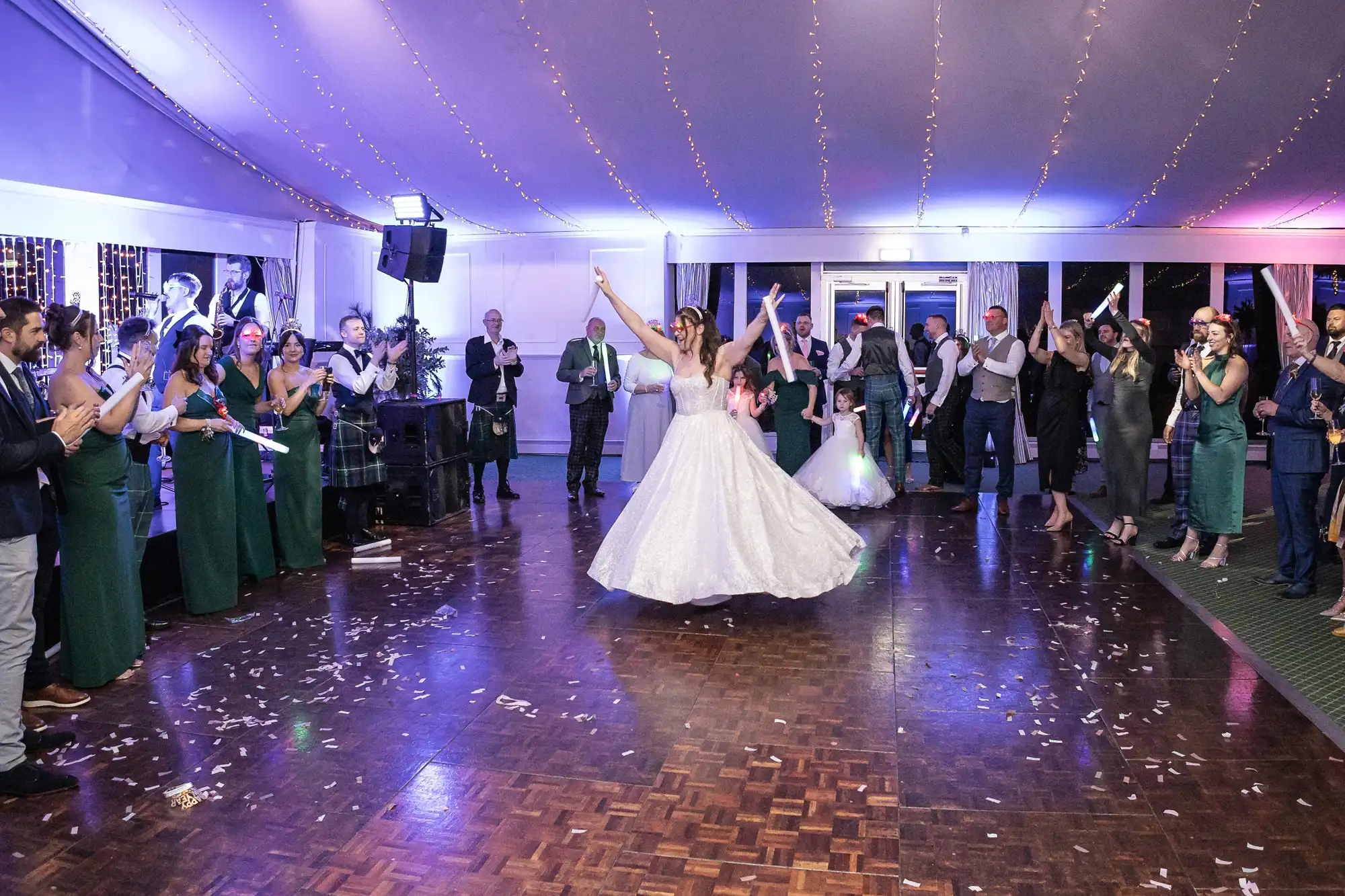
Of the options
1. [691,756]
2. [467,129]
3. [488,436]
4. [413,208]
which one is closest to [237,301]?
[413,208]

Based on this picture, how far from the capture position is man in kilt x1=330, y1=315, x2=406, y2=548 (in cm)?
670

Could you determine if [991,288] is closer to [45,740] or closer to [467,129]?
[467,129]

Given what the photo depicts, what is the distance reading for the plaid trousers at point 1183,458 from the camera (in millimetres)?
6641

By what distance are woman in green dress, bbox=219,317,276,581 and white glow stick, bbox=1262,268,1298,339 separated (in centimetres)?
514

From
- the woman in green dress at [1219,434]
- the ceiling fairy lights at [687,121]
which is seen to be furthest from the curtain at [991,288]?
the woman in green dress at [1219,434]

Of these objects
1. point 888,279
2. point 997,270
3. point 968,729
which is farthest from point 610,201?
point 968,729

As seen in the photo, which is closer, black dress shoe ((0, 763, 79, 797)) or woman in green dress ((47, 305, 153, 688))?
black dress shoe ((0, 763, 79, 797))

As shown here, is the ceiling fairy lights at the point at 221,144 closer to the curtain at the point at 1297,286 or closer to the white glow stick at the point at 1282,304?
the white glow stick at the point at 1282,304

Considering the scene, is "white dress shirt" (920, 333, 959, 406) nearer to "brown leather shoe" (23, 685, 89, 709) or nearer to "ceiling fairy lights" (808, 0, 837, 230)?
"ceiling fairy lights" (808, 0, 837, 230)

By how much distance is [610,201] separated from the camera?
→ 10789mm

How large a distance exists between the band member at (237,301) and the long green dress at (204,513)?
634 centimetres

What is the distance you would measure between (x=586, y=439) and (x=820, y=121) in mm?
3363

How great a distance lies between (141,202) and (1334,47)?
9783 millimetres

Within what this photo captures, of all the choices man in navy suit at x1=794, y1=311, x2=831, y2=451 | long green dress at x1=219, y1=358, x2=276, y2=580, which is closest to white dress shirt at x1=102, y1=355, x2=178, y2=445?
long green dress at x1=219, y1=358, x2=276, y2=580
